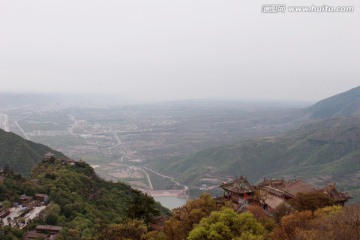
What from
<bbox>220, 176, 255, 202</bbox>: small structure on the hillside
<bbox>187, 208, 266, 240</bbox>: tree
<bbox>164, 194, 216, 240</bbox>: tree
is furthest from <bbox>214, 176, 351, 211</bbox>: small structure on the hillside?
<bbox>187, 208, 266, 240</bbox>: tree

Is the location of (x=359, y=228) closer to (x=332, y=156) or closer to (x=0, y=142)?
(x=0, y=142)

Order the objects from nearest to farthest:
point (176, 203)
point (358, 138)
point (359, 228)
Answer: point (359, 228), point (176, 203), point (358, 138)

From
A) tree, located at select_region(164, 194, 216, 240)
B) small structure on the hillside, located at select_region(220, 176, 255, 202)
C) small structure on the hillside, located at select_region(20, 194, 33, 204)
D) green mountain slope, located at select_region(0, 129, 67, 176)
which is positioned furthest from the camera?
green mountain slope, located at select_region(0, 129, 67, 176)

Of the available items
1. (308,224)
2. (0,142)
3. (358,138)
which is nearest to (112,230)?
(308,224)

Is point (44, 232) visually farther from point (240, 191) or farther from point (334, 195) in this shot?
point (334, 195)

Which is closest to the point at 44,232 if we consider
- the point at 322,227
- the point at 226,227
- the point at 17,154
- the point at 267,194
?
the point at 267,194

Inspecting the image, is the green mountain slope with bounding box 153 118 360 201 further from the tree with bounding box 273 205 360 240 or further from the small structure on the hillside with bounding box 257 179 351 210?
the tree with bounding box 273 205 360 240

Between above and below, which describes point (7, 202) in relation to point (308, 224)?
below

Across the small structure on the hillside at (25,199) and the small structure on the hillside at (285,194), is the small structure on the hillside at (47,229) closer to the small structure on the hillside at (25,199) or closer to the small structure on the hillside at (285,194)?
the small structure on the hillside at (25,199)
